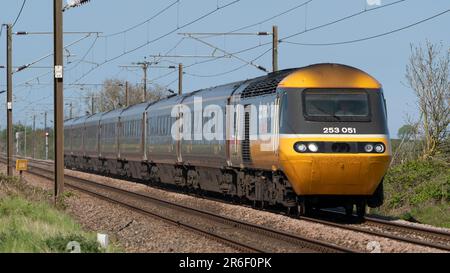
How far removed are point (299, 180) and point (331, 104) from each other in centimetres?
168

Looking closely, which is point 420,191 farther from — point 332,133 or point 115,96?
point 115,96

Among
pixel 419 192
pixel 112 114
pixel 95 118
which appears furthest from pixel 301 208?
pixel 95 118

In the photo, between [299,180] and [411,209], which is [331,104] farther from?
[411,209]

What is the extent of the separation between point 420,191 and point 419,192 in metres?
0.04

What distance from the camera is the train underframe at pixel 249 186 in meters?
18.2

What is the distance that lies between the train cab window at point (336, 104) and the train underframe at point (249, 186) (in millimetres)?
1616

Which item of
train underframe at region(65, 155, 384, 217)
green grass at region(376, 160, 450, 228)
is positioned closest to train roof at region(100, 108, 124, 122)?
train underframe at region(65, 155, 384, 217)

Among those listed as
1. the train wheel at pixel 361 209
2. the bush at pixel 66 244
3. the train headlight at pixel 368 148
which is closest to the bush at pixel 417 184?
the train wheel at pixel 361 209

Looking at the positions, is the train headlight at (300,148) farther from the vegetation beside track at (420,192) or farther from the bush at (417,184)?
the bush at (417,184)

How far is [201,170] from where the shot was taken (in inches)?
1011

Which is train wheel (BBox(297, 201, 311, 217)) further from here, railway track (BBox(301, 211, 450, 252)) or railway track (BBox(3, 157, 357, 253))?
railway track (BBox(3, 157, 357, 253))

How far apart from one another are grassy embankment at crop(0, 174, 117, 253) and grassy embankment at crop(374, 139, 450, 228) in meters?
8.42

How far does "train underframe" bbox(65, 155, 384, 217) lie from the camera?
715 inches

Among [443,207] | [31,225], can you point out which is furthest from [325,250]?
[443,207]
